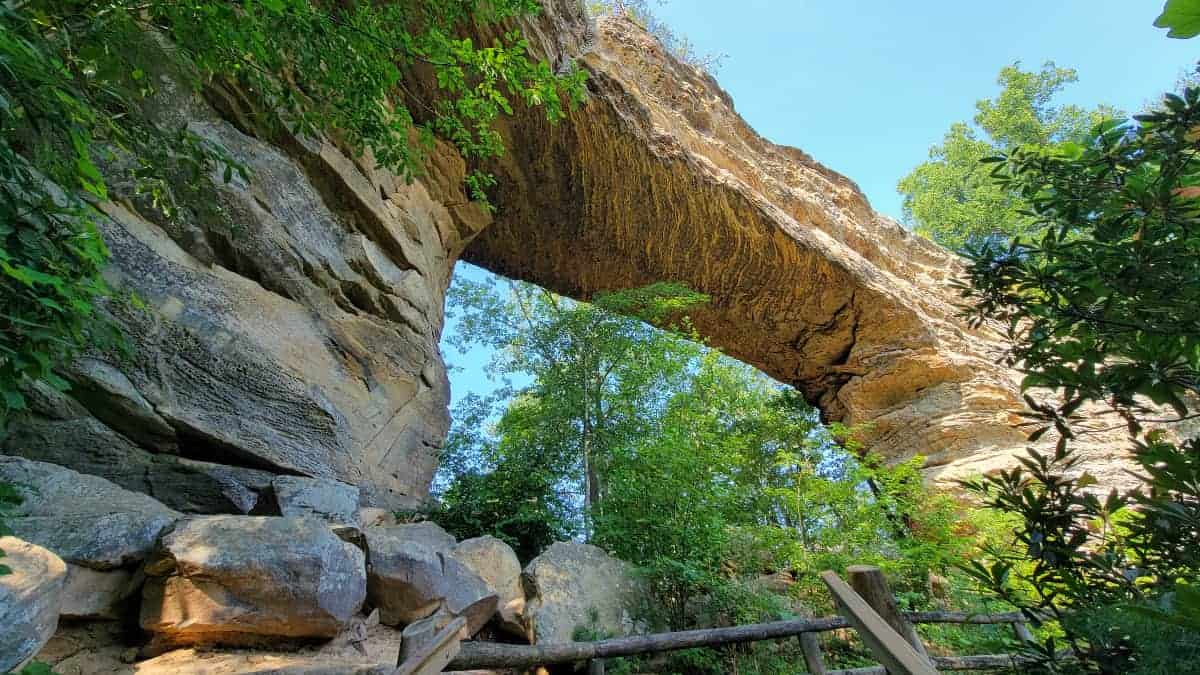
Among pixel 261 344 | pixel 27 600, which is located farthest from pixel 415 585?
pixel 261 344

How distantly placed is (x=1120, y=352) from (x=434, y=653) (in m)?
2.32

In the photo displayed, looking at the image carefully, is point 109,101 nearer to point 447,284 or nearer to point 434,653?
point 434,653

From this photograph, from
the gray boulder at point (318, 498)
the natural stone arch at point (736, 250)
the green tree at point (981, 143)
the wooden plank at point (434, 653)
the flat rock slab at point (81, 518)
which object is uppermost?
the green tree at point (981, 143)

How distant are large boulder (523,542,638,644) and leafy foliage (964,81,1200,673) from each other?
303 centimetres

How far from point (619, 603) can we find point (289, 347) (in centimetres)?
348

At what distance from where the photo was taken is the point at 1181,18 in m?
0.59

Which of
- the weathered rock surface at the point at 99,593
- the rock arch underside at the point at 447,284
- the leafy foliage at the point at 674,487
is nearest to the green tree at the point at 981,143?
the rock arch underside at the point at 447,284

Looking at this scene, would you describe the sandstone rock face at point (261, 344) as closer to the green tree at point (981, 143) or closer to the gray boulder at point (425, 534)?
the gray boulder at point (425, 534)

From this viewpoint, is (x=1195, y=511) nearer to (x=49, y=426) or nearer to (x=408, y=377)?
(x=49, y=426)

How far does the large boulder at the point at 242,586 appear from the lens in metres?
2.50

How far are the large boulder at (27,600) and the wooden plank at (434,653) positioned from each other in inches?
50.8

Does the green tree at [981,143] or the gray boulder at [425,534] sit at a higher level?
the green tree at [981,143]

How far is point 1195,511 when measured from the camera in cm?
133

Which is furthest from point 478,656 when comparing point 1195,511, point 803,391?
point 803,391
